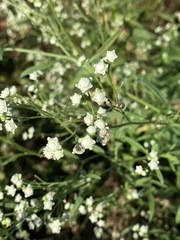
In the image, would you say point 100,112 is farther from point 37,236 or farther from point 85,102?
point 37,236

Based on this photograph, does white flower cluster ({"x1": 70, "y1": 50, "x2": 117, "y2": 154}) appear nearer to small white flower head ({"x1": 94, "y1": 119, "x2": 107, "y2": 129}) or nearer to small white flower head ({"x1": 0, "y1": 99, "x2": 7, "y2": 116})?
small white flower head ({"x1": 94, "y1": 119, "x2": 107, "y2": 129})

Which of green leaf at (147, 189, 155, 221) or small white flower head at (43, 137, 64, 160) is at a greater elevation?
small white flower head at (43, 137, 64, 160)

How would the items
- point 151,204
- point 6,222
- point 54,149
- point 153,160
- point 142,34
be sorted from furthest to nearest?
A: 1. point 142,34
2. point 151,204
3. point 153,160
4. point 6,222
5. point 54,149

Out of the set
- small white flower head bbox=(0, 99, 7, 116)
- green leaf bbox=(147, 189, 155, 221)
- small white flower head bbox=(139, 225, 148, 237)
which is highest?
small white flower head bbox=(0, 99, 7, 116)

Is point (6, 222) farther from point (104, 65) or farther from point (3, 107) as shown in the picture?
point (104, 65)

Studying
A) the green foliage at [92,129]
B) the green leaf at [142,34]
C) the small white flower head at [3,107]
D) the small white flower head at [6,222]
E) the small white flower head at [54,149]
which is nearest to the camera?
the small white flower head at [54,149]

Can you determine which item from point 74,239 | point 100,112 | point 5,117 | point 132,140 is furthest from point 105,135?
point 74,239

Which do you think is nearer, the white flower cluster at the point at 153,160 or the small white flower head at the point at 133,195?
the white flower cluster at the point at 153,160

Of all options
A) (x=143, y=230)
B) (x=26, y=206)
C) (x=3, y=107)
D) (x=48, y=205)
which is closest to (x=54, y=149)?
(x=3, y=107)

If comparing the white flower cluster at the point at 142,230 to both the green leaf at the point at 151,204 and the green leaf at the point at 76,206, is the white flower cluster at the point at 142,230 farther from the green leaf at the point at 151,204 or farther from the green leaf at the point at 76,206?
the green leaf at the point at 76,206

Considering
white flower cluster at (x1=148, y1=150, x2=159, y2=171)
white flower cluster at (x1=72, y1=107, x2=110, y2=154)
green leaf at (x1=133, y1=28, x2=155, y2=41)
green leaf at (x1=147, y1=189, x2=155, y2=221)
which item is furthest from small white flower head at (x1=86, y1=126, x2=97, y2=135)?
green leaf at (x1=133, y1=28, x2=155, y2=41)

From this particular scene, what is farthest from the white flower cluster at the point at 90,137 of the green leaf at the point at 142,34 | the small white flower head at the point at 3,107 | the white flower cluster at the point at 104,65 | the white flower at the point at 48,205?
the green leaf at the point at 142,34
